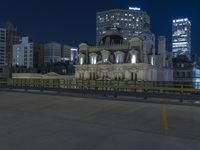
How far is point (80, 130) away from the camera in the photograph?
29.8 feet

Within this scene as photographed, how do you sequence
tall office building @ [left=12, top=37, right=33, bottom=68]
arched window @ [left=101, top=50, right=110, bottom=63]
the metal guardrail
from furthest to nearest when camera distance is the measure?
tall office building @ [left=12, top=37, right=33, bottom=68]
arched window @ [left=101, top=50, right=110, bottom=63]
the metal guardrail

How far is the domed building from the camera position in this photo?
45750 millimetres

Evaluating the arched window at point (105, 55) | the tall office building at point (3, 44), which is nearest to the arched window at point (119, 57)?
the arched window at point (105, 55)

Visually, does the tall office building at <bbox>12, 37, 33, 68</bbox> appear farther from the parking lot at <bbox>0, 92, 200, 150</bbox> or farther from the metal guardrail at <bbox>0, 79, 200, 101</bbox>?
the parking lot at <bbox>0, 92, 200, 150</bbox>

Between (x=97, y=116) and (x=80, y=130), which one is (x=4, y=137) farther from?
(x=97, y=116)

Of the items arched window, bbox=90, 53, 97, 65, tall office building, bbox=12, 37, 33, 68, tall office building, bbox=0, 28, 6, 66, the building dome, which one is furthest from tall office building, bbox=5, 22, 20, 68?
arched window, bbox=90, 53, 97, 65

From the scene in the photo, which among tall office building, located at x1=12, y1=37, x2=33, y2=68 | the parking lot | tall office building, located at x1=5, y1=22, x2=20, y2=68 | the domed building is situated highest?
tall office building, located at x1=5, y1=22, x2=20, y2=68

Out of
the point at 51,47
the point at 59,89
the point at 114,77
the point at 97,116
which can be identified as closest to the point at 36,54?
the point at 51,47

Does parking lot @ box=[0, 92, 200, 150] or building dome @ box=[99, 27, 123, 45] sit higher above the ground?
building dome @ box=[99, 27, 123, 45]

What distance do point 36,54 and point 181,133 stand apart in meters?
177

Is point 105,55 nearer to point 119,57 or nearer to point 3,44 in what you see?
point 119,57

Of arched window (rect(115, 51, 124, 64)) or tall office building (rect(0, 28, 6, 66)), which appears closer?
arched window (rect(115, 51, 124, 64))

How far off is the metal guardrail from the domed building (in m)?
17.2

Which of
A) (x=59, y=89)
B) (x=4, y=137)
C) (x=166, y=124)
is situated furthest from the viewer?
(x=59, y=89)
